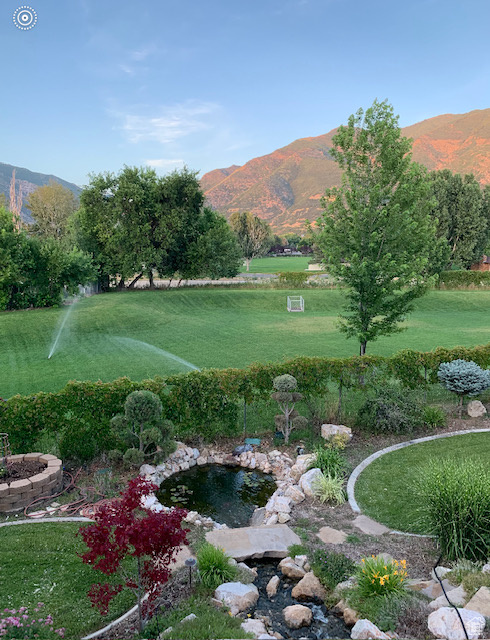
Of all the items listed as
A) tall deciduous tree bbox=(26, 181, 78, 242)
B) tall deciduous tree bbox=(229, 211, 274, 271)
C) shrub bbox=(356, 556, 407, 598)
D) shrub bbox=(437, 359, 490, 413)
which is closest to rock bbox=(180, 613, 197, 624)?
shrub bbox=(356, 556, 407, 598)

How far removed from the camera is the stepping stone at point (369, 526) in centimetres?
682

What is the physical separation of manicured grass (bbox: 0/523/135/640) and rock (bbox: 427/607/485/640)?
3297 mm

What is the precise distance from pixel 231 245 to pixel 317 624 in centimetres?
4018

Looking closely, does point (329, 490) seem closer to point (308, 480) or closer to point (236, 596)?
point (308, 480)

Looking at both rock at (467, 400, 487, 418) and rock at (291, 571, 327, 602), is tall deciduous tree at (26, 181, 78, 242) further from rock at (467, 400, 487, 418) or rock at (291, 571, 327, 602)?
rock at (291, 571, 327, 602)

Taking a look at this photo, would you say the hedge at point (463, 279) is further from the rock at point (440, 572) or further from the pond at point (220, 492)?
the rock at point (440, 572)

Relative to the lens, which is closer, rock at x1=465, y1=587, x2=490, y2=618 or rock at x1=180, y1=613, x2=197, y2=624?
rock at x1=465, y1=587, x2=490, y2=618

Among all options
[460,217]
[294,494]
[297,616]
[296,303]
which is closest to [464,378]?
[294,494]

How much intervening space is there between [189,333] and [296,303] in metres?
13.0

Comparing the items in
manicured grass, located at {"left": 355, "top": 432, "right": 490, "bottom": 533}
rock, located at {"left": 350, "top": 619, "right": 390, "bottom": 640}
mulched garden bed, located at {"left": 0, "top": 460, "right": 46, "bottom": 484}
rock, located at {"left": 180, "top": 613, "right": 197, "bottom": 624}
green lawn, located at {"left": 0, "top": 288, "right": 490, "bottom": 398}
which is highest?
green lawn, located at {"left": 0, "top": 288, "right": 490, "bottom": 398}

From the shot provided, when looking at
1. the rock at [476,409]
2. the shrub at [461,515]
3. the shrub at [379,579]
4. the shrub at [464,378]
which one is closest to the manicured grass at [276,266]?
the shrub at [464,378]

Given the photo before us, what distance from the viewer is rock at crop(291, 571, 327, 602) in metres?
5.46

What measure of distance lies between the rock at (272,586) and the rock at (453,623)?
1812 millimetres

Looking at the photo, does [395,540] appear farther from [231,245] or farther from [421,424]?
[231,245]
